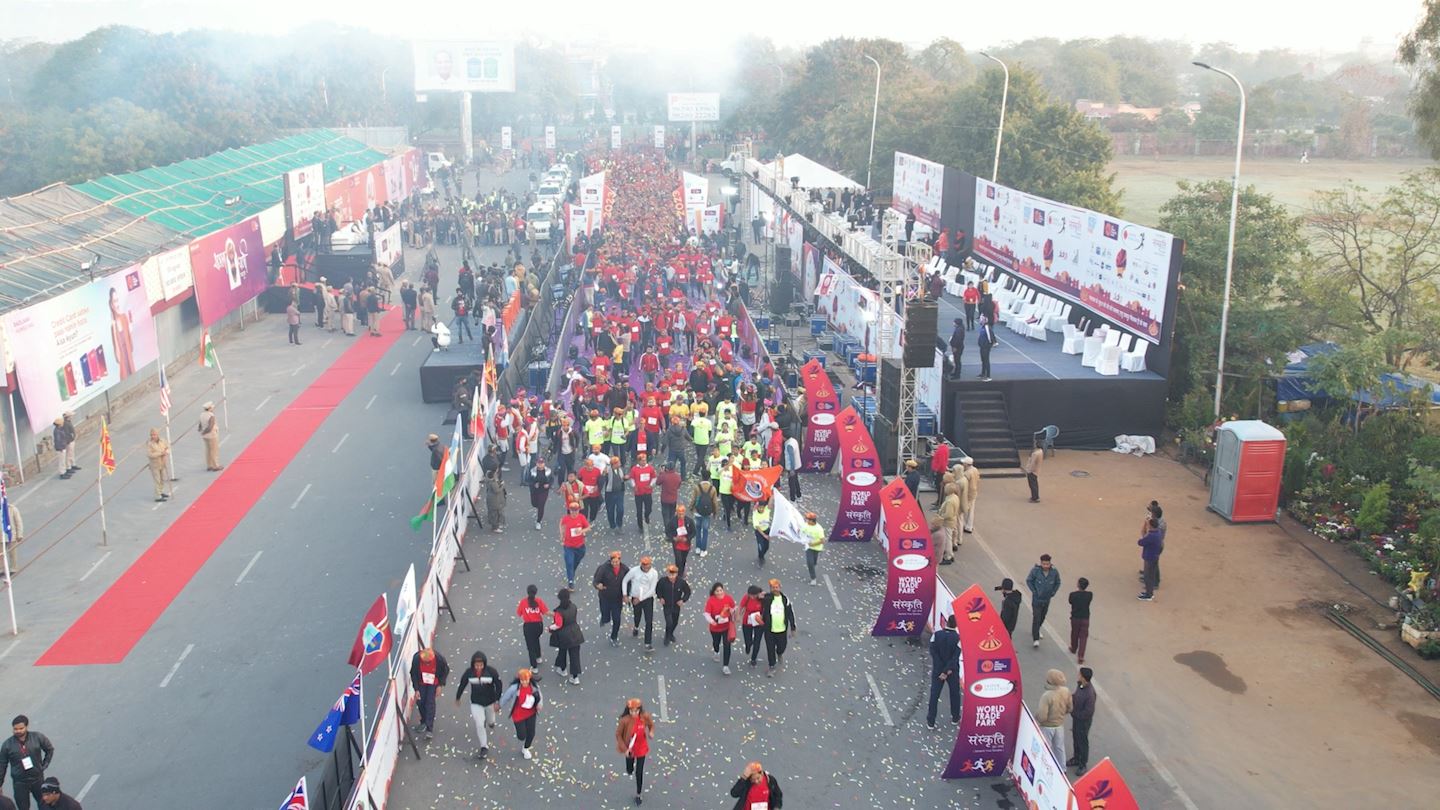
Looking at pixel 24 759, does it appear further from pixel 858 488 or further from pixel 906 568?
pixel 858 488

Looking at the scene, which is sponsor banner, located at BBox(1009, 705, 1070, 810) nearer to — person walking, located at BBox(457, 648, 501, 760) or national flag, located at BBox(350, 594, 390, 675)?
person walking, located at BBox(457, 648, 501, 760)

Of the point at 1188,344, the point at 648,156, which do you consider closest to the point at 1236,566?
the point at 1188,344

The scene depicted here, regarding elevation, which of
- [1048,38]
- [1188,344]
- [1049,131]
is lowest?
[1188,344]

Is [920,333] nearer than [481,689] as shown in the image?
No

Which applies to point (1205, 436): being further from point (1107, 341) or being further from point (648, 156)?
point (648, 156)

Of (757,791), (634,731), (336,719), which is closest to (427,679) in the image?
(336,719)

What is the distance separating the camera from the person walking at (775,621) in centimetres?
1407

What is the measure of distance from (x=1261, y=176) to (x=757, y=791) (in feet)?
180

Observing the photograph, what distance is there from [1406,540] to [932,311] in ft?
27.1

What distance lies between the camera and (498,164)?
85688mm

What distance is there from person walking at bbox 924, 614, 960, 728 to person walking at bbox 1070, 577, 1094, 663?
6.66 ft

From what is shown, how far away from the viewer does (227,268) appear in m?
33.9

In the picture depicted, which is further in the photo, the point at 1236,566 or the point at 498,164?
the point at 498,164

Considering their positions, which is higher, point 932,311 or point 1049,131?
point 1049,131
